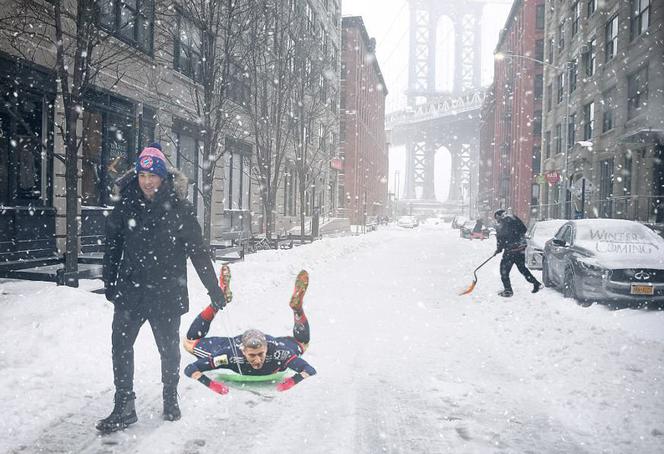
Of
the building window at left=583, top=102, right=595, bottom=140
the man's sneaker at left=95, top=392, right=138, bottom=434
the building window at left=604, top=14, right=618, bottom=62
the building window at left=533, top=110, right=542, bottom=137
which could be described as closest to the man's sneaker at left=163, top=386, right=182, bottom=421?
the man's sneaker at left=95, top=392, right=138, bottom=434

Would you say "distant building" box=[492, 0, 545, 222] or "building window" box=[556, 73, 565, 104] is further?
"distant building" box=[492, 0, 545, 222]

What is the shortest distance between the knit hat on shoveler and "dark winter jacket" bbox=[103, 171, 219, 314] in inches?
4.6

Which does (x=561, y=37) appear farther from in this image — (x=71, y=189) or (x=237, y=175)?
(x=71, y=189)

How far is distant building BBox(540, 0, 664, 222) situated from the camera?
20.8 metres

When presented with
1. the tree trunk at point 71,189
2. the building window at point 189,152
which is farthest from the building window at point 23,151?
the building window at point 189,152

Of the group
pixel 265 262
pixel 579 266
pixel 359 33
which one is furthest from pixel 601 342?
pixel 359 33

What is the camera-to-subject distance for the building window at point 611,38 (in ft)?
83.6

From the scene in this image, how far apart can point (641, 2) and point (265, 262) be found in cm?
1930

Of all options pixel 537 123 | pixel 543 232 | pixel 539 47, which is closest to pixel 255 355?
pixel 543 232

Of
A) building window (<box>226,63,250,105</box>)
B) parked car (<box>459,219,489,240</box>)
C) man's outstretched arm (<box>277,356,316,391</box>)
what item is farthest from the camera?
parked car (<box>459,219,489,240</box>)

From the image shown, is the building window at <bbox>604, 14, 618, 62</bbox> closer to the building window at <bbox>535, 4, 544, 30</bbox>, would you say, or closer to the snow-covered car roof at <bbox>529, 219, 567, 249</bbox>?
the snow-covered car roof at <bbox>529, 219, 567, 249</bbox>

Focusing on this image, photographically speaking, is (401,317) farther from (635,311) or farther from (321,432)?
(321,432)

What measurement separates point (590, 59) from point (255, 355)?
100 feet

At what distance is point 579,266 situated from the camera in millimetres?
9914
